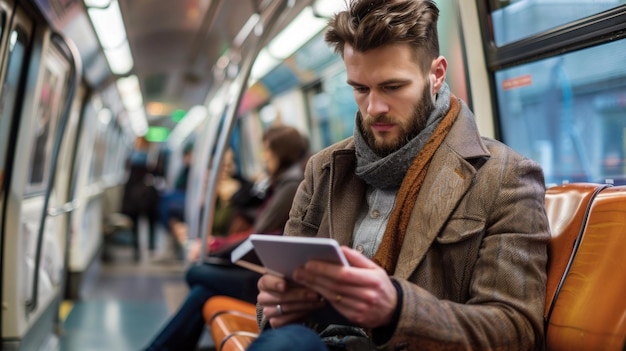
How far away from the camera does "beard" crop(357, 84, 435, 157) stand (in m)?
2.02

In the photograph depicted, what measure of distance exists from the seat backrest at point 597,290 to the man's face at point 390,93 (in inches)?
22.6

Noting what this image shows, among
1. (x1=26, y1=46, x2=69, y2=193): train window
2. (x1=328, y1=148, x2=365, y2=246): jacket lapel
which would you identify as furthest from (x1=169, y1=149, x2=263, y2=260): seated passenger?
(x1=328, y1=148, x2=365, y2=246): jacket lapel

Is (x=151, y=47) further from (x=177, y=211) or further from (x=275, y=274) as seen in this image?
(x=275, y=274)

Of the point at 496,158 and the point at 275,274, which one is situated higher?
the point at 496,158

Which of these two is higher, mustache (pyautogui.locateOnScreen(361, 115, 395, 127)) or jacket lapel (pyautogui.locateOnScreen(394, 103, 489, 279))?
mustache (pyautogui.locateOnScreen(361, 115, 395, 127))

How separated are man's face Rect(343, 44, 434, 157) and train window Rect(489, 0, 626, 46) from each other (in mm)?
1077

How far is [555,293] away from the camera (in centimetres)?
200

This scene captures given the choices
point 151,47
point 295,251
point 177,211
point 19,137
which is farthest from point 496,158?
point 177,211

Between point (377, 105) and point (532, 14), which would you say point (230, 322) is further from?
point (532, 14)

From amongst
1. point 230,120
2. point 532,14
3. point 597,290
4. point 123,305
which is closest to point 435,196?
point 597,290

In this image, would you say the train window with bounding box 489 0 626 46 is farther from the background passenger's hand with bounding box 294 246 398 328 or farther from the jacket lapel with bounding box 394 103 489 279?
the background passenger's hand with bounding box 294 246 398 328

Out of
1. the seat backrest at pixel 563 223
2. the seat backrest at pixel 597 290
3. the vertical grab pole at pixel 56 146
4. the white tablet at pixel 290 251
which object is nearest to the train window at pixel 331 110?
the vertical grab pole at pixel 56 146

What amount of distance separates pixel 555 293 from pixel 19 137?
3.63 metres

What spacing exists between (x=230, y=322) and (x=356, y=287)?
6.41 feet
